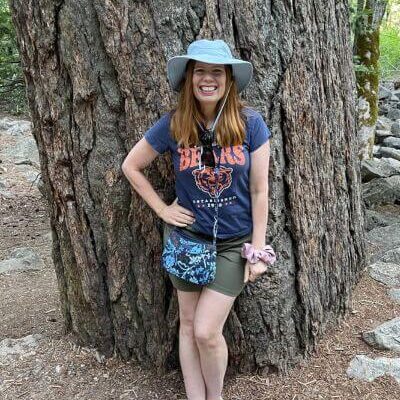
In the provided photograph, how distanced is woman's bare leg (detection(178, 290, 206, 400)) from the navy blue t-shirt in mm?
498

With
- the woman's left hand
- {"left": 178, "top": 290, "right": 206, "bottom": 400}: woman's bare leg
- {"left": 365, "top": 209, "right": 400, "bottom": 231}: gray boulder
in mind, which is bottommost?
{"left": 365, "top": 209, "right": 400, "bottom": 231}: gray boulder

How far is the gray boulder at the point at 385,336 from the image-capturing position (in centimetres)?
364

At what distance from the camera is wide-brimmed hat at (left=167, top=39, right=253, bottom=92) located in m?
2.61

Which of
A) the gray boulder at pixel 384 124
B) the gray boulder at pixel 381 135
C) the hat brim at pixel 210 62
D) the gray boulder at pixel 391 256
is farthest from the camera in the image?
the gray boulder at pixel 384 124

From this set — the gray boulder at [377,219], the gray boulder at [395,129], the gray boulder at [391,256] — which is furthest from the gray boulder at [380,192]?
the gray boulder at [395,129]

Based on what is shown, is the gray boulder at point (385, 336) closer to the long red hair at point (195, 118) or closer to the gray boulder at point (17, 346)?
the long red hair at point (195, 118)

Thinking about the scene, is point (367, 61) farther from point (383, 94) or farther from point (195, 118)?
point (383, 94)

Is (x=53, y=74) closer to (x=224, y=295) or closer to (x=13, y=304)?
(x=224, y=295)

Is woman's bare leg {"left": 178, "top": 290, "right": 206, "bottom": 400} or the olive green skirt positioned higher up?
the olive green skirt

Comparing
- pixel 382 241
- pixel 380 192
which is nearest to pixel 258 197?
pixel 382 241

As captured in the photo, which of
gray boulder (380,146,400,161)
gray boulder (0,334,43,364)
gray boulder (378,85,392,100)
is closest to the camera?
gray boulder (0,334,43,364)

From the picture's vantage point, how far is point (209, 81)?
2.69 meters

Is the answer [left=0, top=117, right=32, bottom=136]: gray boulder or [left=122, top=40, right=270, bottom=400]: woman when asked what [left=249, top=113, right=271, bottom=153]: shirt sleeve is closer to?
[left=122, top=40, right=270, bottom=400]: woman

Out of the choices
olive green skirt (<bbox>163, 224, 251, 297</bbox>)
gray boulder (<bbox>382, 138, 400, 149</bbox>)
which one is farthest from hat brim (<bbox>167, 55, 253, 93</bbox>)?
Result: gray boulder (<bbox>382, 138, 400, 149</bbox>)
